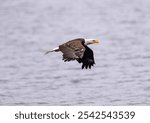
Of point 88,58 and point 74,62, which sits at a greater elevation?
point 88,58

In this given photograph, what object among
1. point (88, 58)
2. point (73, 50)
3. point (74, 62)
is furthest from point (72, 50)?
point (74, 62)

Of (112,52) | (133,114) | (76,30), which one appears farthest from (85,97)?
(76,30)

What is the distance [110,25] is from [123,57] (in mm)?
8059

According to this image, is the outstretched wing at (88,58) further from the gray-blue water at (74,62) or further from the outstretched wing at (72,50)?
the gray-blue water at (74,62)

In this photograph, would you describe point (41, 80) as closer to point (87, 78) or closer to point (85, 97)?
point (87, 78)

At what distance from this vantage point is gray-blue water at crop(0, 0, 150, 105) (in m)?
16.9

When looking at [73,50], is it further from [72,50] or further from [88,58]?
[88,58]

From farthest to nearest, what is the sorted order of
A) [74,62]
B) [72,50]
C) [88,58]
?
[74,62] → [88,58] → [72,50]

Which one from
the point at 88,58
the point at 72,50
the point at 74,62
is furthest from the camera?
the point at 74,62

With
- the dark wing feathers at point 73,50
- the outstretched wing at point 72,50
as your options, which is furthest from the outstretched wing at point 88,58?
the outstretched wing at point 72,50

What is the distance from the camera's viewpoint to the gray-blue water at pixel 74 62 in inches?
665

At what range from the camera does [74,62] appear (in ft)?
70.3

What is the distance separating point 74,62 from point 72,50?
25.6ft

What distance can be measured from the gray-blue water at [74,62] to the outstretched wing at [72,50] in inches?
90.1
